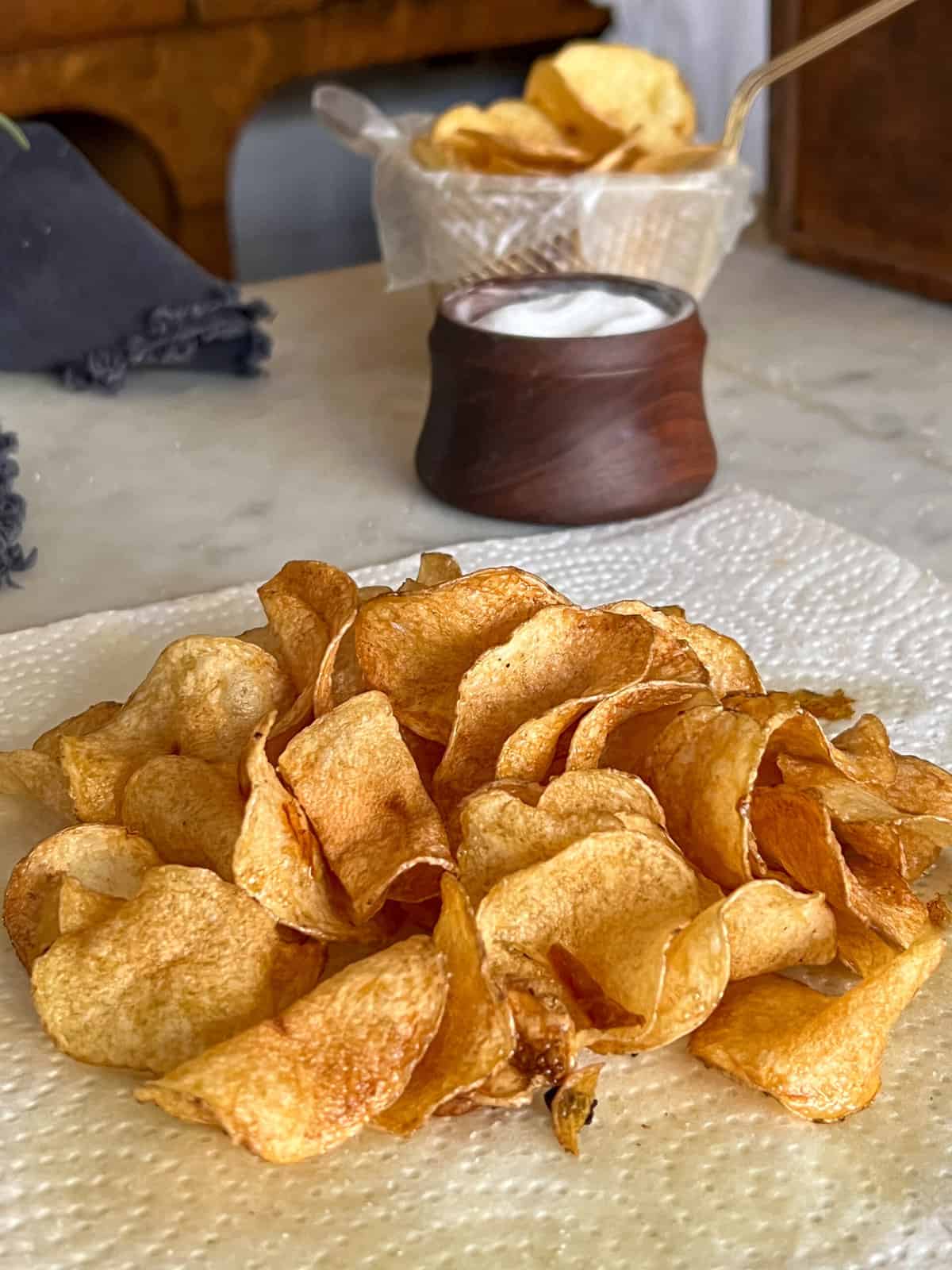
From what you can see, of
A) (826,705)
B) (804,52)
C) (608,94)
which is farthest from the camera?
(608,94)

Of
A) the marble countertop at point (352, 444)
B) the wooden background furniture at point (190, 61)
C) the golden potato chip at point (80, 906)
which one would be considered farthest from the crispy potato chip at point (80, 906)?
the wooden background furniture at point (190, 61)

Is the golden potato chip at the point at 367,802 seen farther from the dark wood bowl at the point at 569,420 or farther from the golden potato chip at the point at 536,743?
the dark wood bowl at the point at 569,420

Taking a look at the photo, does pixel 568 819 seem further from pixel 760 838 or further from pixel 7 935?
pixel 7 935

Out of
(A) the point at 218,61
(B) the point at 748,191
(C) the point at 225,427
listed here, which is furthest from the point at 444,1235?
(A) the point at 218,61

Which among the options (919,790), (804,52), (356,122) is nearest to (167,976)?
(919,790)

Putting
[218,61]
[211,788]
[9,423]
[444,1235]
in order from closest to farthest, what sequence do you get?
[444,1235] < [211,788] < [9,423] < [218,61]

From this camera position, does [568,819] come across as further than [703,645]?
No

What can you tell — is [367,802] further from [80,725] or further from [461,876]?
[80,725]
